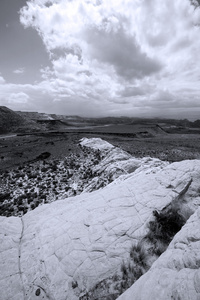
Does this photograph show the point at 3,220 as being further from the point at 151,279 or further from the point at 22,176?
the point at 22,176

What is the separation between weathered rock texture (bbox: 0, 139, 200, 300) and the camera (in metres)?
4.18

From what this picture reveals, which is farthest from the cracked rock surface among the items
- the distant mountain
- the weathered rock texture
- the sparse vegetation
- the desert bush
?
the distant mountain

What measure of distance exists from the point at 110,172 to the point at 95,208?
877 cm

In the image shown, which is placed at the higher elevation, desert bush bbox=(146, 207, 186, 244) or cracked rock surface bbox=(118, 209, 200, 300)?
cracked rock surface bbox=(118, 209, 200, 300)

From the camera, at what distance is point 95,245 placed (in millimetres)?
6055

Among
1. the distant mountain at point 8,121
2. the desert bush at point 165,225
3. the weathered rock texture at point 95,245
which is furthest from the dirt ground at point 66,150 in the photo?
the distant mountain at point 8,121

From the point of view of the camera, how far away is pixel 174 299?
3.31 m

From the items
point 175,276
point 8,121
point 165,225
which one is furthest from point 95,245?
point 8,121

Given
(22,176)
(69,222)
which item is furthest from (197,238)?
(22,176)

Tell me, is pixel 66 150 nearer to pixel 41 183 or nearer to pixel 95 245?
pixel 41 183

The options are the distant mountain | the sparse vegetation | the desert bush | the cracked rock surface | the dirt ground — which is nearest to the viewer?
the cracked rock surface

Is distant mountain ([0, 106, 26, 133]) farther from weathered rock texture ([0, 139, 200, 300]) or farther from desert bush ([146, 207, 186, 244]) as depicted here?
desert bush ([146, 207, 186, 244])

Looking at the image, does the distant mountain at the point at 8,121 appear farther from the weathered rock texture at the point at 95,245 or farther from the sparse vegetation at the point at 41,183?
the weathered rock texture at the point at 95,245

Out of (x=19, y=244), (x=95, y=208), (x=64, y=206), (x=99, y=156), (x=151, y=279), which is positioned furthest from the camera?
(x=99, y=156)
